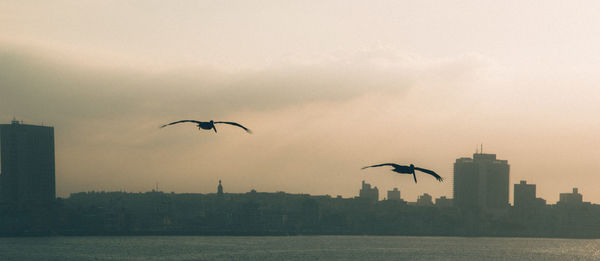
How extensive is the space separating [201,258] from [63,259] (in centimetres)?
3588

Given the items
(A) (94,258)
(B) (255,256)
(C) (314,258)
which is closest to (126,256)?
(A) (94,258)

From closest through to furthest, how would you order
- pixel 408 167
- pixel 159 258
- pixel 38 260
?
pixel 408 167, pixel 38 260, pixel 159 258

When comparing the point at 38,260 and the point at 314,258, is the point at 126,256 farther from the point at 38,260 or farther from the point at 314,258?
the point at 314,258

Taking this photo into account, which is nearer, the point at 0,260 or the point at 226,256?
the point at 0,260

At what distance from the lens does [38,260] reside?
179375 millimetres

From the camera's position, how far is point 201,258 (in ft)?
618

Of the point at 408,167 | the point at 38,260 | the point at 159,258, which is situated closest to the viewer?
the point at 408,167

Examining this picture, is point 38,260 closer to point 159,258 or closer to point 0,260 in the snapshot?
point 0,260

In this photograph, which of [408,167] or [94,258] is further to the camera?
[94,258]

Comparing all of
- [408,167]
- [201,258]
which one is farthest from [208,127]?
[201,258]

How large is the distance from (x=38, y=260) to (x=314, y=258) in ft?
245

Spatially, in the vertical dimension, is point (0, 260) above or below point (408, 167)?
below

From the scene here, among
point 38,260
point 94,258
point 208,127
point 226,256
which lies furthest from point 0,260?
point 208,127

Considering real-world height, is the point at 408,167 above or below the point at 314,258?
above
